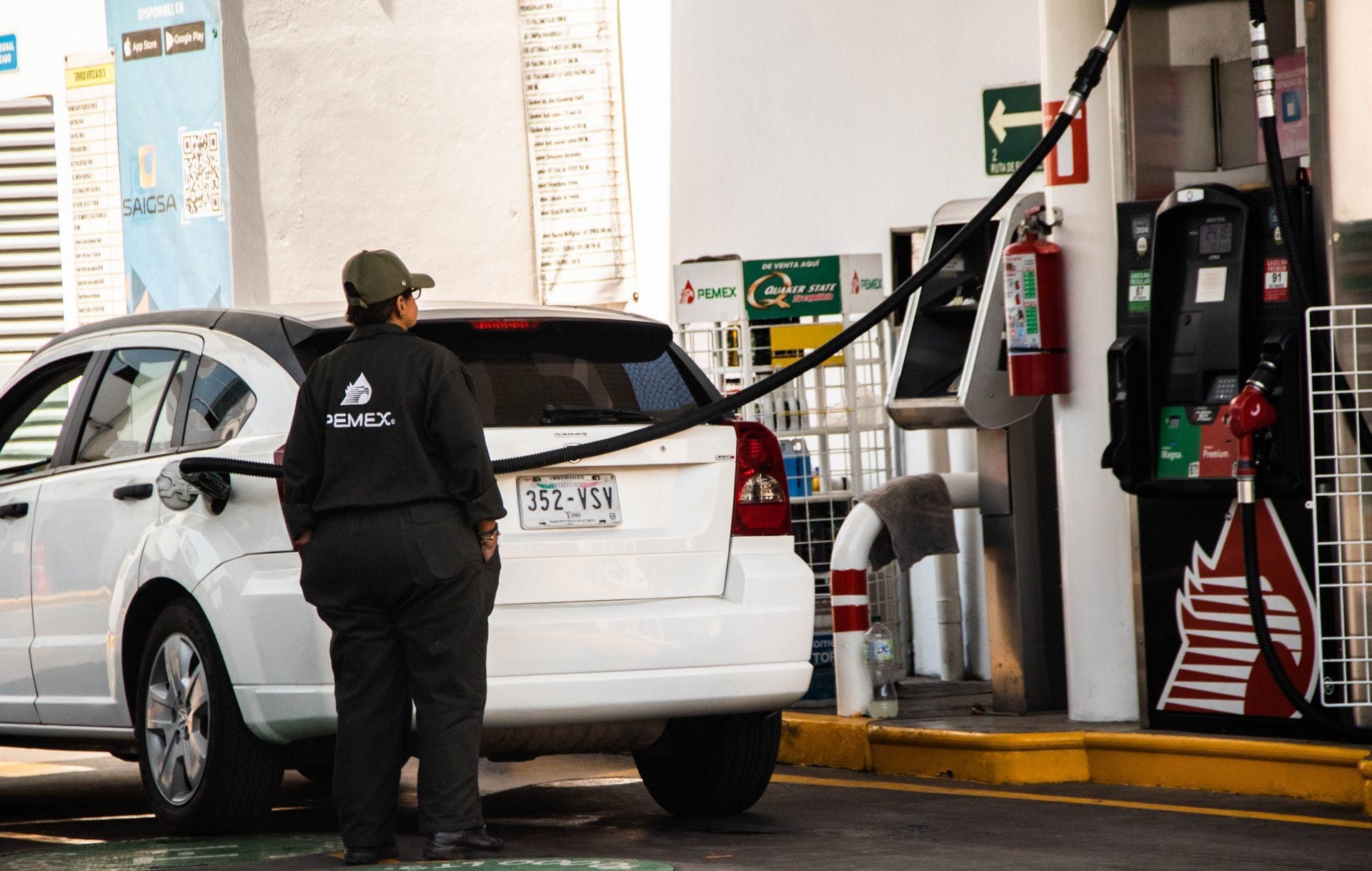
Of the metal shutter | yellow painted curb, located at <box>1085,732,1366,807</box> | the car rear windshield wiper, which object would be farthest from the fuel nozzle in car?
the metal shutter

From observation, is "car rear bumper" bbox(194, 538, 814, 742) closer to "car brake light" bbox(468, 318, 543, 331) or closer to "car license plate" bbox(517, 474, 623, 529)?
"car license plate" bbox(517, 474, 623, 529)

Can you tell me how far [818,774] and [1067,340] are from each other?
6.35ft

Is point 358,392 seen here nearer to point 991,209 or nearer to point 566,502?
point 566,502

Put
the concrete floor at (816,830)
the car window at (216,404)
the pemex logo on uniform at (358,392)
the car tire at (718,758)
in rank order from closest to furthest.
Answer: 1. the pemex logo on uniform at (358,392)
2. the concrete floor at (816,830)
3. the car window at (216,404)
4. the car tire at (718,758)

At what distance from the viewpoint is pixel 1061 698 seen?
26.2ft

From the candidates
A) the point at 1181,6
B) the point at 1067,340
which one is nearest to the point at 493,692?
the point at 1067,340

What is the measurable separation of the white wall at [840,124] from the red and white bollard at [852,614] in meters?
1.65

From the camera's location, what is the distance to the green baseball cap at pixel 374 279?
533 centimetres

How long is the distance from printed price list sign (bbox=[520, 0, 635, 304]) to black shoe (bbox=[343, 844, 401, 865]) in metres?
6.85

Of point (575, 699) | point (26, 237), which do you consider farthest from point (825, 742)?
point (26, 237)

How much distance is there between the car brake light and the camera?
231 inches

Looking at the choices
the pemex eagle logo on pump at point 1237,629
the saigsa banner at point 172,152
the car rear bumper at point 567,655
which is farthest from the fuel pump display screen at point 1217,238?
the saigsa banner at point 172,152

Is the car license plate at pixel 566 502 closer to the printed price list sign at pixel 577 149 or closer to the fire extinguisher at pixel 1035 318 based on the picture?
the fire extinguisher at pixel 1035 318

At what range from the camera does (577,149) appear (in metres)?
12.0
